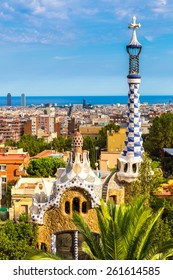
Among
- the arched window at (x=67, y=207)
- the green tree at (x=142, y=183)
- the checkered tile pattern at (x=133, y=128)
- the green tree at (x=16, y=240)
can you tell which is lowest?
the green tree at (x=16, y=240)

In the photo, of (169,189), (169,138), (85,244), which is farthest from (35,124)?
(85,244)

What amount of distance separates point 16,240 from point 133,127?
448 cm

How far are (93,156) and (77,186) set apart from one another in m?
20.0

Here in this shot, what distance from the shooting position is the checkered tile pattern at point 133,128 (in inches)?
491

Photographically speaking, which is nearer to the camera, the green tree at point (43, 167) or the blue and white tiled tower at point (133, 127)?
the blue and white tiled tower at point (133, 127)

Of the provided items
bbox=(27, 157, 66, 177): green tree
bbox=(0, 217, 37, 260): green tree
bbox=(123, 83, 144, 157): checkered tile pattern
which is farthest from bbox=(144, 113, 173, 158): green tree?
bbox=(0, 217, 37, 260): green tree

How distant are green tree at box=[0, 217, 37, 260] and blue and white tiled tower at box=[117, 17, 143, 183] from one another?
116 inches

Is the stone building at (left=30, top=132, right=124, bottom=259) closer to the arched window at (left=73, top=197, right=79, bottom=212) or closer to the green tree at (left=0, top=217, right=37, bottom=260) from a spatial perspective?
the arched window at (left=73, top=197, right=79, bottom=212)

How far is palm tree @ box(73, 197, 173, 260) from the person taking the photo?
5.70 metres

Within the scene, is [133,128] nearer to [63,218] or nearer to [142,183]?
[142,183]

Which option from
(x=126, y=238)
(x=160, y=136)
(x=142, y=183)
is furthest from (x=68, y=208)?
(x=160, y=136)

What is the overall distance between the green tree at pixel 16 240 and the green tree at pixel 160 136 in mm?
22340

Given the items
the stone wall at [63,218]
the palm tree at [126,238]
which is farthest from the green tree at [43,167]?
the palm tree at [126,238]

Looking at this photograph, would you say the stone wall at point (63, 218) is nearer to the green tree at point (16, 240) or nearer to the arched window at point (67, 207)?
the arched window at point (67, 207)
